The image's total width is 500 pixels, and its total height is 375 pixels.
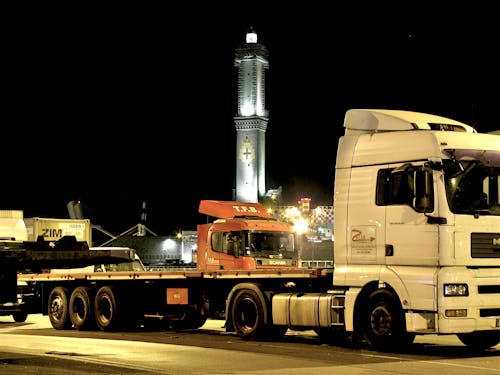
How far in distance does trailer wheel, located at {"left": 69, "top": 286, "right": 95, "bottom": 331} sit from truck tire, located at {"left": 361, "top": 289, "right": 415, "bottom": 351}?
27.0 ft

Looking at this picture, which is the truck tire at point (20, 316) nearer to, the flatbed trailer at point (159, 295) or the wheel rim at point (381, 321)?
the flatbed trailer at point (159, 295)

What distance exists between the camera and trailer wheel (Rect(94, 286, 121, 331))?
20203 mm

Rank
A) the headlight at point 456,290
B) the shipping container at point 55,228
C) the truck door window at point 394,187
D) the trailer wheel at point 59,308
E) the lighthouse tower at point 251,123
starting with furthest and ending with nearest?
the lighthouse tower at point 251,123 → the shipping container at point 55,228 → the trailer wheel at point 59,308 → the truck door window at point 394,187 → the headlight at point 456,290

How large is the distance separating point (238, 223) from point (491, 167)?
1156cm

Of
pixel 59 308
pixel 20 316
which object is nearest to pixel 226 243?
pixel 59 308

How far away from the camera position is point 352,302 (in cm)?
1511

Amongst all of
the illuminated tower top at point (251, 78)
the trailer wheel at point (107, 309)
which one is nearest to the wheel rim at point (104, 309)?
the trailer wheel at point (107, 309)

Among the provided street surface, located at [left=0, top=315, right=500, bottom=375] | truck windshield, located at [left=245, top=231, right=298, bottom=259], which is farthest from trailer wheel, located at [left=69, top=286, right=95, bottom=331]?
truck windshield, located at [left=245, top=231, right=298, bottom=259]

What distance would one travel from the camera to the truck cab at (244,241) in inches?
936

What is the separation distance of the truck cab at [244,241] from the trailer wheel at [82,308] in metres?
3.87

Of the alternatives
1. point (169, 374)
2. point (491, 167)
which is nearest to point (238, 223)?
point (491, 167)

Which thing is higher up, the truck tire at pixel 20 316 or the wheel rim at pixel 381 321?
the wheel rim at pixel 381 321

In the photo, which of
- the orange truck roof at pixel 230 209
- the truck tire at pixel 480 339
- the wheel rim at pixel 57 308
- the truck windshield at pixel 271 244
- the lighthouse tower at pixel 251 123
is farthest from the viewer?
the lighthouse tower at pixel 251 123

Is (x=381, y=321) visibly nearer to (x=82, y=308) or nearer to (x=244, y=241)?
(x=82, y=308)
